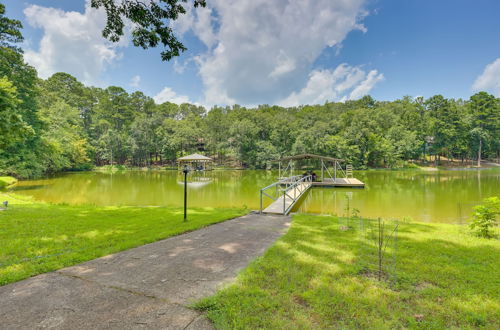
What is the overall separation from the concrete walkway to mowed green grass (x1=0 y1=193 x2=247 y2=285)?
0.32 metres

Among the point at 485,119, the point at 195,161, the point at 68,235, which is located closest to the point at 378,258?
the point at 68,235

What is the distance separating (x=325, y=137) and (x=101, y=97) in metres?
46.9

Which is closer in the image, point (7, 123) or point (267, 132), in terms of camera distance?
point (7, 123)

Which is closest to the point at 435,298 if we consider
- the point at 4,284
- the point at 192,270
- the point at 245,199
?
the point at 192,270

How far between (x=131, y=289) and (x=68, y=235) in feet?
10.9

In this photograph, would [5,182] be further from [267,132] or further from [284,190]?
[267,132]

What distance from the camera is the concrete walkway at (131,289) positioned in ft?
6.79

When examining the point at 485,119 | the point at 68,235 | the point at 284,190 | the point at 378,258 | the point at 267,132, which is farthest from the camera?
the point at 267,132

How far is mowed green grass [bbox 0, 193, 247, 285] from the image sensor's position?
333 centimetres

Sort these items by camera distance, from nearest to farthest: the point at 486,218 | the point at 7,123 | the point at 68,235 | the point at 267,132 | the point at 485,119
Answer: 1. the point at 68,235
2. the point at 486,218
3. the point at 7,123
4. the point at 485,119
5. the point at 267,132

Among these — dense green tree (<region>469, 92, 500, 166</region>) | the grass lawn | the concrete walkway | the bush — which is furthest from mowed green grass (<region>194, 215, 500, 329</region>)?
dense green tree (<region>469, 92, 500, 166</region>)

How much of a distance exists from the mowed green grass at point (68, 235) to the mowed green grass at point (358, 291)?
2544 millimetres

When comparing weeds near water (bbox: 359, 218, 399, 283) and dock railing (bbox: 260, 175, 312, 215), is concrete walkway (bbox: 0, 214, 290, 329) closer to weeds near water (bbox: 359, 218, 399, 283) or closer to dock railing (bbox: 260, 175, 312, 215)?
weeds near water (bbox: 359, 218, 399, 283)

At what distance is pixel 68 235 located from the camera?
4805 millimetres
